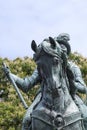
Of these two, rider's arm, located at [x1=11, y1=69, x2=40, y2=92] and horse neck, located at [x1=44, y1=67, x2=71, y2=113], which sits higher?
rider's arm, located at [x1=11, y1=69, x2=40, y2=92]

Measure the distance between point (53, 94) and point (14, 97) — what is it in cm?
2351

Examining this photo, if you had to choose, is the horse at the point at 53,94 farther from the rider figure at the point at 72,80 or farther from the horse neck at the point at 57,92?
the rider figure at the point at 72,80

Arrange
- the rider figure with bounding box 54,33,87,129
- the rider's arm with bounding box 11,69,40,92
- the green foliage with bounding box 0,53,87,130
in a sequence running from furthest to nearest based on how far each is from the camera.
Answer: the green foliage with bounding box 0,53,87,130 < the rider's arm with bounding box 11,69,40,92 < the rider figure with bounding box 54,33,87,129

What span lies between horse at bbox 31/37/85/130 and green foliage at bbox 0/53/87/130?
21385mm

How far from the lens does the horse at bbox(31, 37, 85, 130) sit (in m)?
10.8

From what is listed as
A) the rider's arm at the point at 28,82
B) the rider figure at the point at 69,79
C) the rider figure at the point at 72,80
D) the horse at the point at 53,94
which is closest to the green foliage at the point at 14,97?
the rider's arm at the point at 28,82

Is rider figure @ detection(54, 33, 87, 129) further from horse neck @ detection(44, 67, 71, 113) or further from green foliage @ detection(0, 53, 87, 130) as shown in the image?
green foliage @ detection(0, 53, 87, 130)

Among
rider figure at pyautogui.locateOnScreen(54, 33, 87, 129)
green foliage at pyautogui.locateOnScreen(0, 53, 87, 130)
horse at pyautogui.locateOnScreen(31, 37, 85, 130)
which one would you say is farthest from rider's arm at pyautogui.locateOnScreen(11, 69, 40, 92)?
green foliage at pyautogui.locateOnScreen(0, 53, 87, 130)

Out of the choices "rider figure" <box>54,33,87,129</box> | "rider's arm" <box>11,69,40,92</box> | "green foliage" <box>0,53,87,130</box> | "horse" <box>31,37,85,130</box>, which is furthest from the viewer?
"green foliage" <box>0,53,87,130</box>

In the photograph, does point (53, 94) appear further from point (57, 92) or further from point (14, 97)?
point (14, 97)

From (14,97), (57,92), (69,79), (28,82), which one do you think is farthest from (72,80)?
(14,97)

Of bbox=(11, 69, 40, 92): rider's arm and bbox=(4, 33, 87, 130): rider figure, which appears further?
bbox=(11, 69, 40, 92): rider's arm

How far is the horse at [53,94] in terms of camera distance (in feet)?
35.3

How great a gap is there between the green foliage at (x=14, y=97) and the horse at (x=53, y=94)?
2139 centimetres
